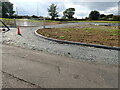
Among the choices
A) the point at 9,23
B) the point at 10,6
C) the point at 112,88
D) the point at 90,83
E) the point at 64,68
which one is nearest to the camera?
the point at 112,88

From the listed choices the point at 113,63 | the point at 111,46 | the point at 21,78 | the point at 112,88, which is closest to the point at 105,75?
the point at 112,88

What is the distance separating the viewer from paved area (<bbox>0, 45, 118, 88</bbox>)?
294cm

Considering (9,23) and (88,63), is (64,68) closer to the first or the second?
(88,63)

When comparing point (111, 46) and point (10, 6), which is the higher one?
point (10, 6)

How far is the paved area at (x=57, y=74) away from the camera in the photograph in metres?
2.94

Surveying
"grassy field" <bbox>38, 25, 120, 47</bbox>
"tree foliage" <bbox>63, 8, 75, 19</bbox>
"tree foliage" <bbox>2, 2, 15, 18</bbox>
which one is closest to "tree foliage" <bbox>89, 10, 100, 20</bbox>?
"tree foliage" <bbox>63, 8, 75, 19</bbox>

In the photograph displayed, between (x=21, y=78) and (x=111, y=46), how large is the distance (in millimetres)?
5314

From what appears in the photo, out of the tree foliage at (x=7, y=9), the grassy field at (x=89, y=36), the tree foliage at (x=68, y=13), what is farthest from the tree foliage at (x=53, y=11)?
the grassy field at (x=89, y=36)

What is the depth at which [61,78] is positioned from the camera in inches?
126

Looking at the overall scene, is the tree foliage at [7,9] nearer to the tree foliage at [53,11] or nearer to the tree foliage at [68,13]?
the tree foliage at [53,11]

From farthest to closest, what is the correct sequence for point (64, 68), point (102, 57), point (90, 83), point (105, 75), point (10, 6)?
point (10, 6) → point (102, 57) → point (64, 68) → point (105, 75) → point (90, 83)

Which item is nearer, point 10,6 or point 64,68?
point 64,68

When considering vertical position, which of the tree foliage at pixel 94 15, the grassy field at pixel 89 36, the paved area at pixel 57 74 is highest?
the tree foliage at pixel 94 15

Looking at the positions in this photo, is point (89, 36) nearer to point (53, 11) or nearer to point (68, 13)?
point (53, 11)
